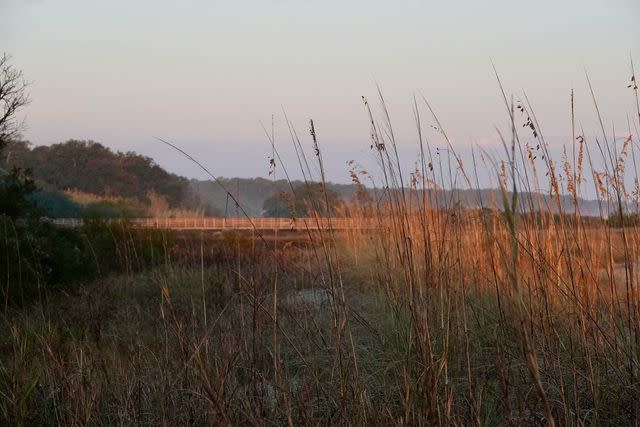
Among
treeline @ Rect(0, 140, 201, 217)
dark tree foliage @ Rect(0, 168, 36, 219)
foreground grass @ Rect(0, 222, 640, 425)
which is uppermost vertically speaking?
treeline @ Rect(0, 140, 201, 217)

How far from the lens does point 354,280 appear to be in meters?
7.87

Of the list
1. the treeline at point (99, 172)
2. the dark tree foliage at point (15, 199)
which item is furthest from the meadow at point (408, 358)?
the treeline at point (99, 172)

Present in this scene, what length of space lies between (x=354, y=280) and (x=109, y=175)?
113 ft

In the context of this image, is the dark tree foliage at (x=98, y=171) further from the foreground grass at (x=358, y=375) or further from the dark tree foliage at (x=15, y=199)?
the foreground grass at (x=358, y=375)

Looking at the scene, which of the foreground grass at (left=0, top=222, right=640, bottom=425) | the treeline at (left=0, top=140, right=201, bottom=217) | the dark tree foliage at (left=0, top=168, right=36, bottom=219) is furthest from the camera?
the treeline at (left=0, top=140, right=201, bottom=217)

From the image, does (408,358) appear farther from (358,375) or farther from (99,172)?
(99,172)

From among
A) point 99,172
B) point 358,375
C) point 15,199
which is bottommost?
point 358,375

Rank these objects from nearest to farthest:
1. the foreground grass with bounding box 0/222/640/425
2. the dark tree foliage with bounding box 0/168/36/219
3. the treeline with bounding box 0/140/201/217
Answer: the foreground grass with bounding box 0/222/640/425, the dark tree foliage with bounding box 0/168/36/219, the treeline with bounding box 0/140/201/217

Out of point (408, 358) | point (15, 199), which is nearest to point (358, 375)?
point (408, 358)

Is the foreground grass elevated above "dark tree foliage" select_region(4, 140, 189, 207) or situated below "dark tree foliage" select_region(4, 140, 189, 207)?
below

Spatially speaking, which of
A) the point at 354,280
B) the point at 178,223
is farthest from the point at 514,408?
the point at 178,223

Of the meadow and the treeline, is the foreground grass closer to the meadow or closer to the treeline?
the meadow

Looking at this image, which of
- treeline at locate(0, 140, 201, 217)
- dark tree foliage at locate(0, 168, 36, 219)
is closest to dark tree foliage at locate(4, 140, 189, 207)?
treeline at locate(0, 140, 201, 217)

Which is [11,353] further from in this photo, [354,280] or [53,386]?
[354,280]
